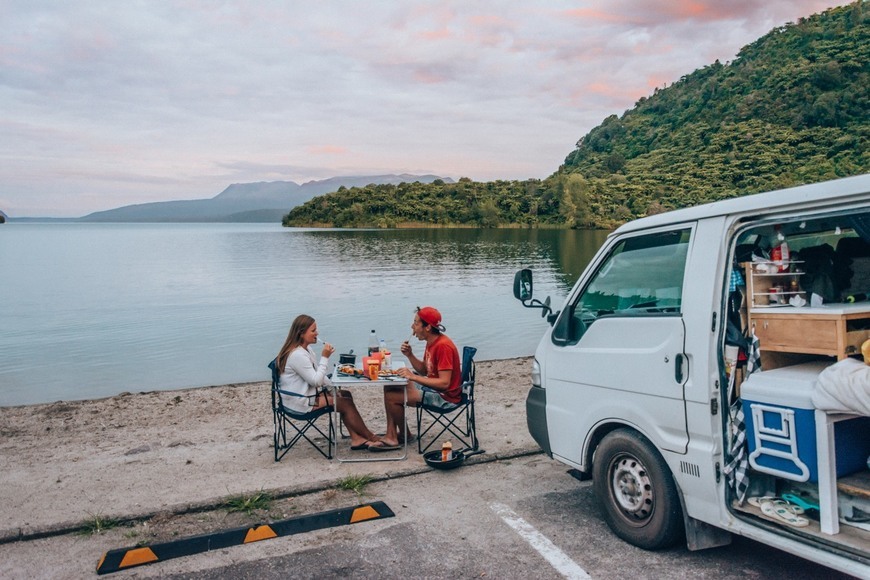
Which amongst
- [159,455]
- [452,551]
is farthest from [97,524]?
[452,551]

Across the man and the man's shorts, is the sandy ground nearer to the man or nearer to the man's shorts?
the man

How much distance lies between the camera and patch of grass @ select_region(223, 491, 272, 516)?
17.8 ft

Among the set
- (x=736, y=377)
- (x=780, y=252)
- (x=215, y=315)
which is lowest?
(x=215, y=315)

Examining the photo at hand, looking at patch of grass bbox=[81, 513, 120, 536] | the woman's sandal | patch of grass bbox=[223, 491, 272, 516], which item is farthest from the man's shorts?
the woman's sandal

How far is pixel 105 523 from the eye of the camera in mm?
5164

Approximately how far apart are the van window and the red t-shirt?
1680 millimetres

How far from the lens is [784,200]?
3586 mm

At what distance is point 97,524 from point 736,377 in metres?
4.61

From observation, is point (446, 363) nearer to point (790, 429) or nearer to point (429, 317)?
point (429, 317)

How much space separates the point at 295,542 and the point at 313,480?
1.28m

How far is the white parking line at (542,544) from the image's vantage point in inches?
166

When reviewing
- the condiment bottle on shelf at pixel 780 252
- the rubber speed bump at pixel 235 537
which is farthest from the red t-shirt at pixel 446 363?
the condiment bottle on shelf at pixel 780 252

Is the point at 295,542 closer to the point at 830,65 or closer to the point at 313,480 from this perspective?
the point at 313,480

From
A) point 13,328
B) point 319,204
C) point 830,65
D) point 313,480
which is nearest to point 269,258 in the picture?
point 13,328
